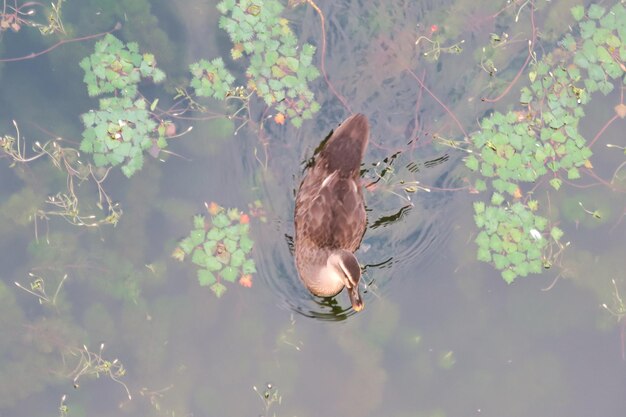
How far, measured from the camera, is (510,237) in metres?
5.66

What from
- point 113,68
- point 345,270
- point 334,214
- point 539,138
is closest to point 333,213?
point 334,214

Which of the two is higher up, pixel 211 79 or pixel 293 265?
pixel 211 79

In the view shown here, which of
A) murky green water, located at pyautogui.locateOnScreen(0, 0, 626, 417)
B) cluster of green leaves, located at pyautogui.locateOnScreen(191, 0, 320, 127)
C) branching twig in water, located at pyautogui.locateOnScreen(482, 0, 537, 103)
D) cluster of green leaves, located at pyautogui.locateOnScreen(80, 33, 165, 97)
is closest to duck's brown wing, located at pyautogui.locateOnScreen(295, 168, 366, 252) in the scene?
murky green water, located at pyautogui.locateOnScreen(0, 0, 626, 417)

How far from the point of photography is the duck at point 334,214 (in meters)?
5.00

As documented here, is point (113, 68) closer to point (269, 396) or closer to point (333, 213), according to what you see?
point (333, 213)

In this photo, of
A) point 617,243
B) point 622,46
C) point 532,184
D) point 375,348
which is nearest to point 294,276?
point 375,348

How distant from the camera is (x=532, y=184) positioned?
5758 millimetres

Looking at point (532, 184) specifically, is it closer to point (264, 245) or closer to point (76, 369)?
point (264, 245)

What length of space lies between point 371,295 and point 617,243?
186 centimetres

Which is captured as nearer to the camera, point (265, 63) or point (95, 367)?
point (95, 367)

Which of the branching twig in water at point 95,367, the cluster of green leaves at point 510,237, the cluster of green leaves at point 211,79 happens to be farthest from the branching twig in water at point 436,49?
the branching twig in water at point 95,367

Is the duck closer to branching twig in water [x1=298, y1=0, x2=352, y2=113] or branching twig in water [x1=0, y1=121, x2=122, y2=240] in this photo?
branching twig in water [x1=298, y1=0, x2=352, y2=113]

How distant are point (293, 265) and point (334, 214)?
71 cm

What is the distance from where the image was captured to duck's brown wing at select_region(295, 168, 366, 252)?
500 cm
